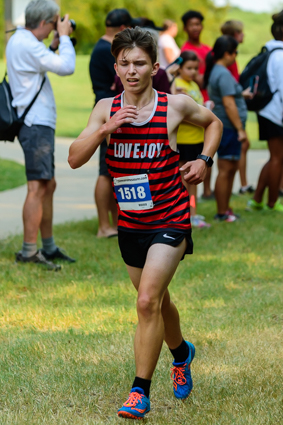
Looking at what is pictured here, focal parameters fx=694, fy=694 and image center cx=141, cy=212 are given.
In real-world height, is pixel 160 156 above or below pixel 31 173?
above

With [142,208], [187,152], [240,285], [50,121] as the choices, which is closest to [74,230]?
[187,152]

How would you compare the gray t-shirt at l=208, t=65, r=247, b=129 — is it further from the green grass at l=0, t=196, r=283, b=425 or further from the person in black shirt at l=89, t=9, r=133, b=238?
the green grass at l=0, t=196, r=283, b=425

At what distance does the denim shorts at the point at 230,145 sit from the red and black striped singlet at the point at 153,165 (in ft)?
15.9

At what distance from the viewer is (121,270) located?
6215 mm

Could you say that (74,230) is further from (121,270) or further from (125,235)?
(125,235)

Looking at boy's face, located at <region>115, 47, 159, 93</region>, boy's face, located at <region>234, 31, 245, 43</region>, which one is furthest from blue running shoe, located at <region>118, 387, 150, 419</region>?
boy's face, located at <region>234, 31, 245, 43</region>

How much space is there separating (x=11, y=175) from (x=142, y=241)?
9534 millimetres

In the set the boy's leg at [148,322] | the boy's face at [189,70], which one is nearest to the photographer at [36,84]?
the boy's face at [189,70]

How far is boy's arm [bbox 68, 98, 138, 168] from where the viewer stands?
3201 mm

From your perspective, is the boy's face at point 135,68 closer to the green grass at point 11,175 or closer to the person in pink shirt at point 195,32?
the person in pink shirt at point 195,32

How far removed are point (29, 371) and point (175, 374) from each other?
2.82ft

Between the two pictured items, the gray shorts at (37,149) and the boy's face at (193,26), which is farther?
the boy's face at (193,26)

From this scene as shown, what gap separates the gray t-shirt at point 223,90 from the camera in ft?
26.6

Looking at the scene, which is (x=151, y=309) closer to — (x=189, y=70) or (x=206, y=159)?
(x=206, y=159)
